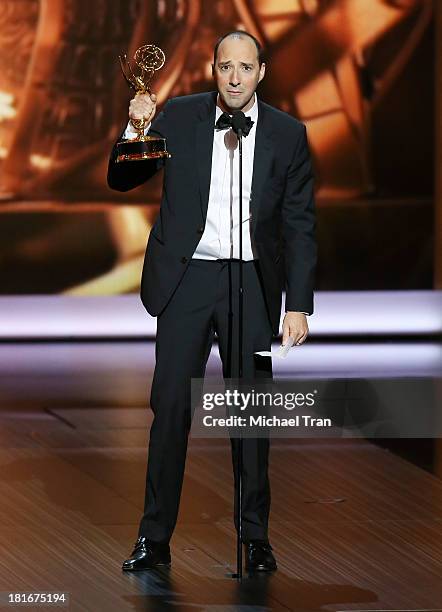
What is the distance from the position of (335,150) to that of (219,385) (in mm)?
6141

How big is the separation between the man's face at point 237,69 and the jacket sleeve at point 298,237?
0.26m

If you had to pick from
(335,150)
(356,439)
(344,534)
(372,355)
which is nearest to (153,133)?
(344,534)

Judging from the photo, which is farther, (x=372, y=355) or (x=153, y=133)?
(x=372, y=355)

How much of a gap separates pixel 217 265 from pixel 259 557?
31.5 inches

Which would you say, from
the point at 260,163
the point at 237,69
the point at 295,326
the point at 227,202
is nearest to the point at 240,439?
the point at 295,326

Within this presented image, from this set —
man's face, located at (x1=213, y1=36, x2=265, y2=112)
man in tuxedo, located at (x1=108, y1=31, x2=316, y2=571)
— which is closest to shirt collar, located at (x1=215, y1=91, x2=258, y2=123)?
man in tuxedo, located at (x1=108, y1=31, x2=316, y2=571)

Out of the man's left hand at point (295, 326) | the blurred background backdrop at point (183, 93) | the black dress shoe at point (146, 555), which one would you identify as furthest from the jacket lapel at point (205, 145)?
the blurred background backdrop at point (183, 93)

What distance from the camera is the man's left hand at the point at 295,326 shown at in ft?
12.6

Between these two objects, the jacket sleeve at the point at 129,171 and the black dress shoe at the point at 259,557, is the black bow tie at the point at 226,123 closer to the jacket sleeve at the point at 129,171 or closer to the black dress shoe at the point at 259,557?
the jacket sleeve at the point at 129,171

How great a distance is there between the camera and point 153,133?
3830 millimetres

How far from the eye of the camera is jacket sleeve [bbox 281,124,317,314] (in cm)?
389

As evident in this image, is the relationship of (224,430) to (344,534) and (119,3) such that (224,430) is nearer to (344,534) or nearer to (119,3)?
(344,534)

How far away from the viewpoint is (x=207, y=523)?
4484 millimetres

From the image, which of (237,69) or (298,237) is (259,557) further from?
(237,69)
